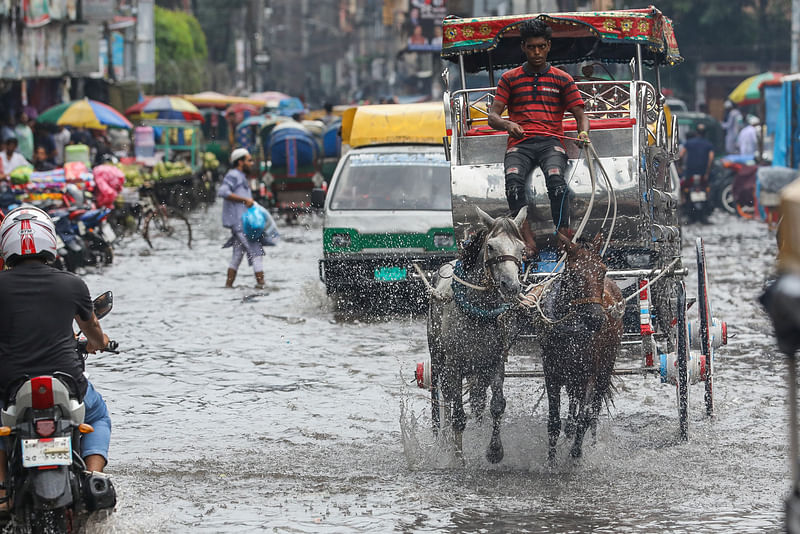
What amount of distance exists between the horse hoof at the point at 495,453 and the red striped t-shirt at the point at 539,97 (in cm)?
238

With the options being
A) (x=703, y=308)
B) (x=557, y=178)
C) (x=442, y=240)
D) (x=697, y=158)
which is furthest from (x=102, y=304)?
(x=697, y=158)

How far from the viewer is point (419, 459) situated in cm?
786

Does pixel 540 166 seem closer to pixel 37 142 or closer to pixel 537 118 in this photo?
pixel 537 118

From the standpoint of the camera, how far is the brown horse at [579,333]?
7.19 meters

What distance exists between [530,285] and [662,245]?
3.46 m

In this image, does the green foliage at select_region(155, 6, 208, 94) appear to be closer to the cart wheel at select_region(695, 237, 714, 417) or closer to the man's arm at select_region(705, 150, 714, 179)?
the man's arm at select_region(705, 150, 714, 179)

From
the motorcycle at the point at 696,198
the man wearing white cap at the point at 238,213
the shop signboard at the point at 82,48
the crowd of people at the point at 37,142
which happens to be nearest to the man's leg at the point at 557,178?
the man wearing white cap at the point at 238,213

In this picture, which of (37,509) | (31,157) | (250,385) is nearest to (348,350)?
(250,385)

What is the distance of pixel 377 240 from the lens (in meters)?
14.5

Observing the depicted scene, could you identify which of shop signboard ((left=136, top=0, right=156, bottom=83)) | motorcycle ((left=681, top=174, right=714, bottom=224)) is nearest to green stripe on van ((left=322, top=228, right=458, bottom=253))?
motorcycle ((left=681, top=174, right=714, bottom=224))

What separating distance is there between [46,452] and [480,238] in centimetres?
261

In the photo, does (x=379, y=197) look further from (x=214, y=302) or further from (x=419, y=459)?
(x=419, y=459)

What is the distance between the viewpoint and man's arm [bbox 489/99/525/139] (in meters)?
8.89

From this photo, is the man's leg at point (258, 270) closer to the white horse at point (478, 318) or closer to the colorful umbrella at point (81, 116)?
the white horse at point (478, 318)
